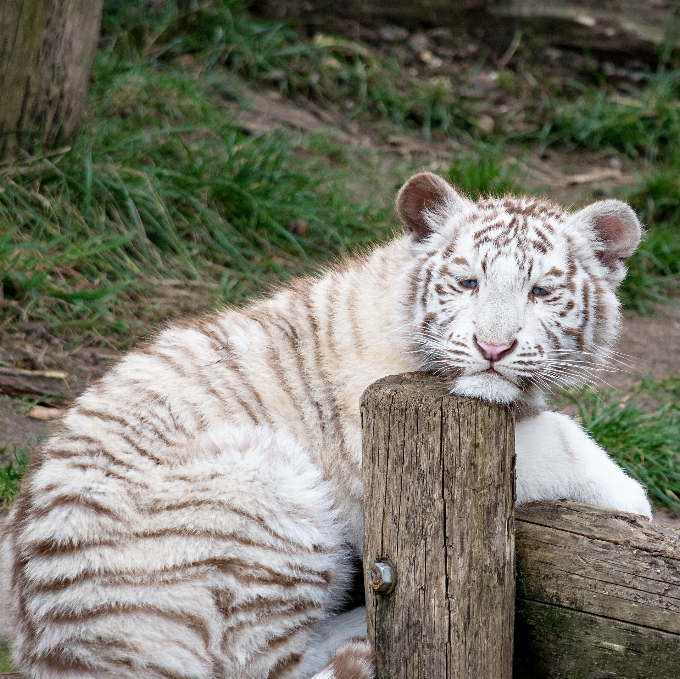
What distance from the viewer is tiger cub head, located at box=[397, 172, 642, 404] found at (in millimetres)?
2684

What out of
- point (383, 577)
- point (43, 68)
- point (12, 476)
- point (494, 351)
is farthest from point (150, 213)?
point (383, 577)

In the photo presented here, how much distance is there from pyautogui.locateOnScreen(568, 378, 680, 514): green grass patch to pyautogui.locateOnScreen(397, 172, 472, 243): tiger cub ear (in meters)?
1.71

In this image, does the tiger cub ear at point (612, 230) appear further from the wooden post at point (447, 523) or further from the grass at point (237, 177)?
the grass at point (237, 177)

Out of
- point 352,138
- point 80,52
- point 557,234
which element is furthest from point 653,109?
point 557,234

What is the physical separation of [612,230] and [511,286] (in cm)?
56

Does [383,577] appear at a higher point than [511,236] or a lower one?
lower

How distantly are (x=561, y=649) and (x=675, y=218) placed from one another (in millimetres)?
4989

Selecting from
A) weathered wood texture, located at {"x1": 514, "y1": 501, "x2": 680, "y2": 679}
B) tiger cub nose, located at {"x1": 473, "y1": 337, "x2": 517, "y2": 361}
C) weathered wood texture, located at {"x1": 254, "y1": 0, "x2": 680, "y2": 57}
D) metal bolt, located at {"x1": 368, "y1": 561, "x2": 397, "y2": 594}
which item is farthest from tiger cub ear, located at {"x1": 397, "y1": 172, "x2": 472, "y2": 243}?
weathered wood texture, located at {"x1": 254, "y1": 0, "x2": 680, "y2": 57}

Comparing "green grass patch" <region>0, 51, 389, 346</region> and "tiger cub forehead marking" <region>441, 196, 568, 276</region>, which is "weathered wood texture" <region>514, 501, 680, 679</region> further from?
"green grass patch" <region>0, 51, 389, 346</region>

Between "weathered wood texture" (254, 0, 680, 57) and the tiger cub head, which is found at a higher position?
the tiger cub head

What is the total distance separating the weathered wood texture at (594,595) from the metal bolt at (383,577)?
0.37 m

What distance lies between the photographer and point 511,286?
277 centimetres

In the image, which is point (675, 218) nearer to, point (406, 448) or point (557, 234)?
point (557, 234)

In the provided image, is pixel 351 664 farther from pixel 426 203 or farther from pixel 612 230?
pixel 612 230
